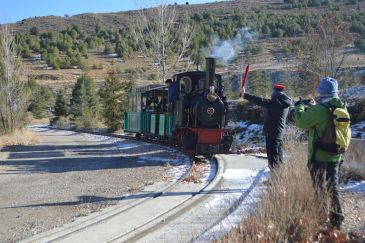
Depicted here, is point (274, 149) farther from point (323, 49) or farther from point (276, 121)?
point (323, 49)

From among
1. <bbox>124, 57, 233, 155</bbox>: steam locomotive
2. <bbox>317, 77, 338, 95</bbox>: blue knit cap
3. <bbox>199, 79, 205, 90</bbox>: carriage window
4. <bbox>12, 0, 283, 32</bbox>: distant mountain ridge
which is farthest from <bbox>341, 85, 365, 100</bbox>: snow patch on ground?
<bbox>12, 0, 283, 32</bbox>: distant mountain ridge

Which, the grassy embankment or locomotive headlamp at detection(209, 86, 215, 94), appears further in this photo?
locomotive headlamp at detection(209, 86, 215, 94)

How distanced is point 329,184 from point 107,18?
472ft

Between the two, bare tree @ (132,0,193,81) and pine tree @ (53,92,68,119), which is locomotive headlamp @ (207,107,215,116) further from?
pine tree @ (53,92,68,119)

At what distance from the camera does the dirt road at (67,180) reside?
853cm

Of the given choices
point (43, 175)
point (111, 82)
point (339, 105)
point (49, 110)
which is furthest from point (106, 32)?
point (339, 105)

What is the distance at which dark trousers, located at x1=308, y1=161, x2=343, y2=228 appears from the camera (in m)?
6.26

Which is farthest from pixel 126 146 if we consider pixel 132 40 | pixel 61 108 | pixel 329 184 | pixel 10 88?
pixel 132 40

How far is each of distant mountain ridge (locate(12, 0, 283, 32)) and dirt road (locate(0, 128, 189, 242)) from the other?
342ft

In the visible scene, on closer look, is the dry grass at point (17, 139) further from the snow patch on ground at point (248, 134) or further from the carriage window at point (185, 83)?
the carriage window at point (185, 83)

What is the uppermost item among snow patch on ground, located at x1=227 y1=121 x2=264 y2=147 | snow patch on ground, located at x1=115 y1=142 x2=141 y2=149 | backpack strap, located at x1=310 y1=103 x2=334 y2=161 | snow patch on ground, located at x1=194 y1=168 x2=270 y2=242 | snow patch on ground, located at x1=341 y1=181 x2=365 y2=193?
backpack strap, located at x1=310 y1=103 x2=334 y2=161

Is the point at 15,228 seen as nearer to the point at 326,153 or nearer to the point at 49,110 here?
the point at 326,153

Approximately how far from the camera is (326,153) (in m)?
6.28

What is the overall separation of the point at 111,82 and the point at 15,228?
110 ft
